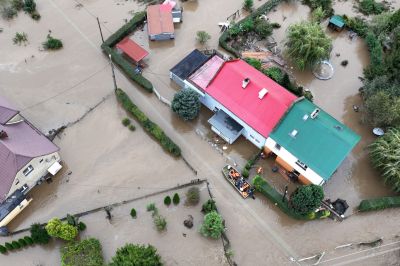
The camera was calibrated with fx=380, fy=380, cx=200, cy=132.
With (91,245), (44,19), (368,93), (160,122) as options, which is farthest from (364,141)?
(44,19)

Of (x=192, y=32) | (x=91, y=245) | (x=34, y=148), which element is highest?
(x=192, y=32)

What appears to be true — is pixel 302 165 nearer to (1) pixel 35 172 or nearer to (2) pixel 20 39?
(1) pixel 35 172

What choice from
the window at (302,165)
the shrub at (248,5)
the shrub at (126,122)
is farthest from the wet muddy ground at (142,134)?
the window at (302,165)

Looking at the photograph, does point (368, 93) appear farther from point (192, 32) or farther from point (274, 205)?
point (192, 32)

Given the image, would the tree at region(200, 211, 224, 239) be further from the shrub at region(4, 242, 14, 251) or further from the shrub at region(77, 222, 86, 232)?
the shrub at region(4, 242, 14, 251)

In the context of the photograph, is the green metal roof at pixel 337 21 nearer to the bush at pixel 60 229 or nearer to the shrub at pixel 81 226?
the shrub at pixel 81 226

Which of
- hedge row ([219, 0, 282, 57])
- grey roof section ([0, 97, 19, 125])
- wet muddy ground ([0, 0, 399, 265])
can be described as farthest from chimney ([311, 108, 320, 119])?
grey roof section ([0, 97, 19, 125])
